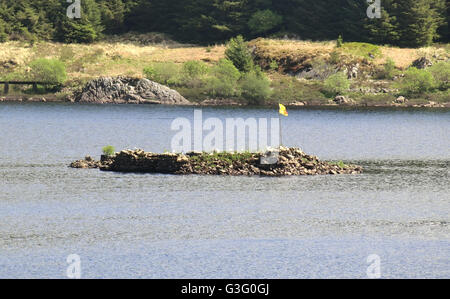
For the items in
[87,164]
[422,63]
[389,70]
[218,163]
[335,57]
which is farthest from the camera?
[422,63]

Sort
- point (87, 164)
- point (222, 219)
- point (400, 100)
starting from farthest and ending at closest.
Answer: point (400, 100), point (87, 164), point (222, 219)

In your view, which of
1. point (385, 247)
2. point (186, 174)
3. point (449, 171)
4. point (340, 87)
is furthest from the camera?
point (340, 87)

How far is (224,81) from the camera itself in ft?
610

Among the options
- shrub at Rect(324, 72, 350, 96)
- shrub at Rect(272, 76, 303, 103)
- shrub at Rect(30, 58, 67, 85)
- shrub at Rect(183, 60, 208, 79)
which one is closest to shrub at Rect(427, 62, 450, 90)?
shrub at Rect(324, 72, 350, 96)

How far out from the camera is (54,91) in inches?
7436

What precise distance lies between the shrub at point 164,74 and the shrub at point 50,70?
51.6 feet

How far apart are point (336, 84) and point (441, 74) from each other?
2023 centimetres

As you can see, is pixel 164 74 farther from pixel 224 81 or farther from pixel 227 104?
pixel 227 104

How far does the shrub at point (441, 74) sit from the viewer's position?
19000 centimetres

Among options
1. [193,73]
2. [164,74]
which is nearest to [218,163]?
[193,73]
